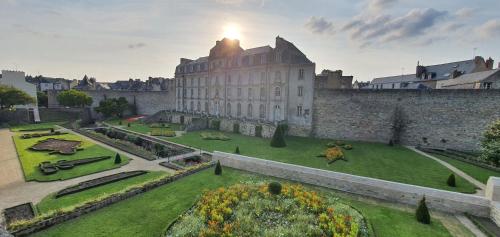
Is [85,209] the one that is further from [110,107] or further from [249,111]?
[110,107]

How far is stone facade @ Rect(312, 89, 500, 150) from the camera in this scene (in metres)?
24.2

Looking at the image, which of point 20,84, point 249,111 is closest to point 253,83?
point 249,111

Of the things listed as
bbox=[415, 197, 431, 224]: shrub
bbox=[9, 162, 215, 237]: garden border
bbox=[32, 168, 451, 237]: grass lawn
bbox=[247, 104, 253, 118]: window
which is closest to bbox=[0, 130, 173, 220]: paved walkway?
bbox=[9, 162, 215, 237]: garden border

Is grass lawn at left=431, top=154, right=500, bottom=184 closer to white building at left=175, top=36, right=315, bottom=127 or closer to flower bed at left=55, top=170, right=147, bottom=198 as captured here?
white building at left=175, top=36, right=315, bottom=127

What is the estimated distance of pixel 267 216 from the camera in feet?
39.6

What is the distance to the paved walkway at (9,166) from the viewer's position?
56.1 feet

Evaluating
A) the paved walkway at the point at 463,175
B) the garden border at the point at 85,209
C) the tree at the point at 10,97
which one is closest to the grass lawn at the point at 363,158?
the paved walkway at the point at 463,175

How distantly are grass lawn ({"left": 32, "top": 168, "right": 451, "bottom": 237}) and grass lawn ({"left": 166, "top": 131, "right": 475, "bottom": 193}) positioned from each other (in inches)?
221

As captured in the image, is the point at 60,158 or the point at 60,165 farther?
the point at 60,158

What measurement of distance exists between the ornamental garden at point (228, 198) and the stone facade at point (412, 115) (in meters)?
2.11

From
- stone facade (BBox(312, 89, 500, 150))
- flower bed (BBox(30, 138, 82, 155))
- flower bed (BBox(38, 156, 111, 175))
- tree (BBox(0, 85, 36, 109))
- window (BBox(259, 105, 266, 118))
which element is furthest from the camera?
tree (BBox(0, 85, 36, 109))

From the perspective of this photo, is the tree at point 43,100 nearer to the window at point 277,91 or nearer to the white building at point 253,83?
the white building at point 253,83

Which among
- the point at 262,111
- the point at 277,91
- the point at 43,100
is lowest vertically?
the point at 262,111

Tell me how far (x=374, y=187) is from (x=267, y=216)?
7.91 meters
